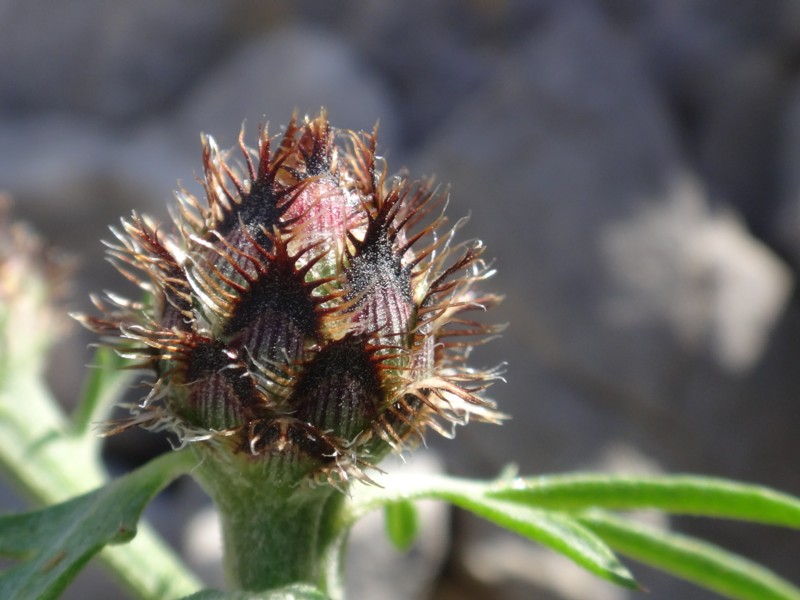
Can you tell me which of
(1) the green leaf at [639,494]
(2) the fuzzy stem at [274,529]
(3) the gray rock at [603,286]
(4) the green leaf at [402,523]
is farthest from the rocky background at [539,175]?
(2) the fuzzy stem at [274,529]

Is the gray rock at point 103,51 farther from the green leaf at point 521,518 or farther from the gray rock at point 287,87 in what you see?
the green leaf at point 521,518

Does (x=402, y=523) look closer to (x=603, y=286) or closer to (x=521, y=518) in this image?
(x=521, y=518)

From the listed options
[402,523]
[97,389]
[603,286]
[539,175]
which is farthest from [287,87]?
[402,523]

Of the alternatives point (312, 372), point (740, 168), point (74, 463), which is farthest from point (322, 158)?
point (740, 168)

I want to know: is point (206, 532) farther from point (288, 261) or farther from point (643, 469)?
point (288, 261)

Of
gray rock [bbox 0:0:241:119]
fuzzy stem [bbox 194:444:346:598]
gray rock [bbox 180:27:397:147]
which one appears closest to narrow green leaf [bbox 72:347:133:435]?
fuzzy stem [bbox 194:444:346:598]

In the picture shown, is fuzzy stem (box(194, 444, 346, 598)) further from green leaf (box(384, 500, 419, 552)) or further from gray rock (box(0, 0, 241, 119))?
gray rock (box(0, 0, 241, 119))
